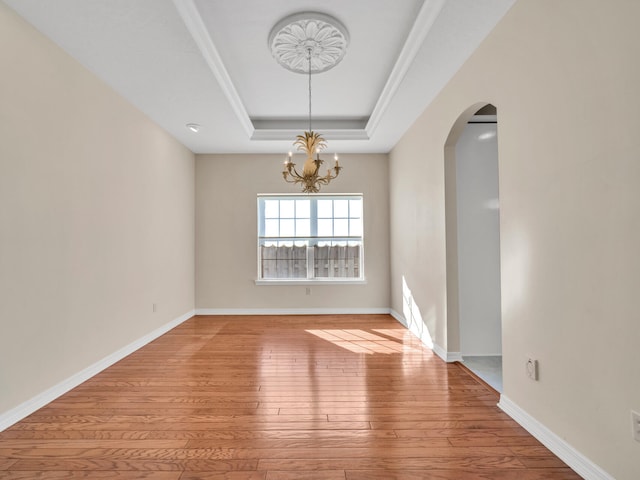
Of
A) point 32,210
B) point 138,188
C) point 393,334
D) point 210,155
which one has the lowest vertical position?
point 393,334

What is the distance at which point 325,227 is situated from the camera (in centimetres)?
598

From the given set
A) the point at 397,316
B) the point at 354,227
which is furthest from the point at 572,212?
the point at 354,227

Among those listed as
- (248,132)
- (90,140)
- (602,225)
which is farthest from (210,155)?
(602,225)

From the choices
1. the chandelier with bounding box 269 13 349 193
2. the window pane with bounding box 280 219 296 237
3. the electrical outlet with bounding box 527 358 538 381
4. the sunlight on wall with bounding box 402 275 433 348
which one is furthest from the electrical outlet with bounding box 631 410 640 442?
the window pane with bounding box 280 219 296 237

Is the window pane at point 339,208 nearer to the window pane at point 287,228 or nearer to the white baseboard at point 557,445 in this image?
the window pane at point 287,228

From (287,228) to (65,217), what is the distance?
11.6ft

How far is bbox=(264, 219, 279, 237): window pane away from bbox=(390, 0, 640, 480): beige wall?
388cm

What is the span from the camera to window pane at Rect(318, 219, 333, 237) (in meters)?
5.98

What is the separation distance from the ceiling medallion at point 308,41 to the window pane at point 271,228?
9.69ft

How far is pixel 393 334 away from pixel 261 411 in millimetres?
2465

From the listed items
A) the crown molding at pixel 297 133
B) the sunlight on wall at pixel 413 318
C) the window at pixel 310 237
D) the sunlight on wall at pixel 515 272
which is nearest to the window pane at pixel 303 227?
the window at pixel 310 237

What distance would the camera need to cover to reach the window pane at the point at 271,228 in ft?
19.5

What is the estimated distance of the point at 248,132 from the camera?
15.8ft

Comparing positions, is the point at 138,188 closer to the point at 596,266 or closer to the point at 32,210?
the point at 32,210
